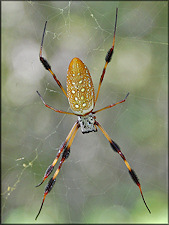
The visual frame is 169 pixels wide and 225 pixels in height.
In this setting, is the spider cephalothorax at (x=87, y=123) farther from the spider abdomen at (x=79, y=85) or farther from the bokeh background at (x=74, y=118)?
the bokeh background at (x=74, y=118)

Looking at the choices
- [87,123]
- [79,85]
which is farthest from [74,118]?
[79,85]

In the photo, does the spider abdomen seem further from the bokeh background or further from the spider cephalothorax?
the bokeh background

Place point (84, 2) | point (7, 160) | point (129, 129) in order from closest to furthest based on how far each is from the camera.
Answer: point (84, 2)
point (7, 160)
point (129, 129)

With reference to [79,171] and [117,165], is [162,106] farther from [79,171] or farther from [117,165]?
[79,171]

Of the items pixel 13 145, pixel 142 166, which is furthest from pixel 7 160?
pixel 142 166

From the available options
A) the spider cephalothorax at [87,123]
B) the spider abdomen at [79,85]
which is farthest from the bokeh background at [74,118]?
the spider abdomen at [79,85]

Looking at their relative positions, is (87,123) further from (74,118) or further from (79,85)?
(74,118)
